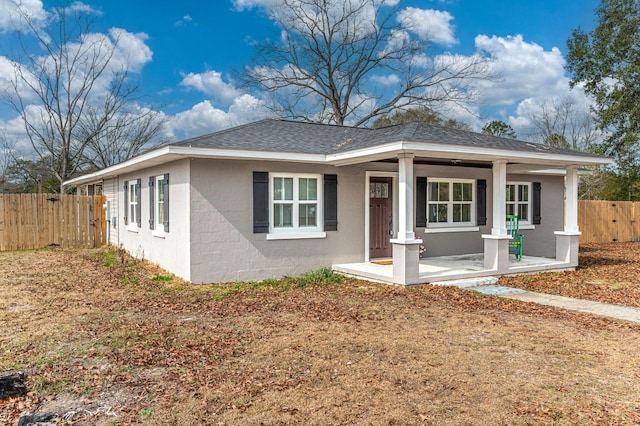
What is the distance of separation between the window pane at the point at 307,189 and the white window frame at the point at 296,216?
0.15ft

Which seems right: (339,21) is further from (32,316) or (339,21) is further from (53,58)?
(32,316)

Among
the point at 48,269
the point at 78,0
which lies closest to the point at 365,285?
the point at 48,269

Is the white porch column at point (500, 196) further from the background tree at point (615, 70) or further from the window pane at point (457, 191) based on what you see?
the background tree at point (615, 70)

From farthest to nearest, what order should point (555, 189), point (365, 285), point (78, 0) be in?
point (78, 0), point (555, 189), point (365, 285)

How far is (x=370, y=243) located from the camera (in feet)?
38.2

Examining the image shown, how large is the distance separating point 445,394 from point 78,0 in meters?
24.3

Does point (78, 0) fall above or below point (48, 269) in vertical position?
above

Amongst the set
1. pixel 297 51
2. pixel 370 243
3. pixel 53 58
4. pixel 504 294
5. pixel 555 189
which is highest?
pixel 297 51

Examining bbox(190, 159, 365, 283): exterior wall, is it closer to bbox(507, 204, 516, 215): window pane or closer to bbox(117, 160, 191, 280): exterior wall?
bbox(117, 160, 191, 280): exterior wall

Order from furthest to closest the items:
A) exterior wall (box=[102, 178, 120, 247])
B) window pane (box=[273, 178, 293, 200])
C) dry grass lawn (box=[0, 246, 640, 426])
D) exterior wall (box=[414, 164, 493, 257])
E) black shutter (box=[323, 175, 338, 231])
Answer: exterior wall (box=[102, 178, 120, 247]) < exterior wall (box=[414, 164, 493, 257]) < black shutter (box=[323, 175, 338, 231]) < window pane (box=[273, 178, 293, 200]) < dry grass lawn (box=[0, 246, 640, 426])

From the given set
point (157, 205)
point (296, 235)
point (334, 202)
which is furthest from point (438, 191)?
point (157, 205)

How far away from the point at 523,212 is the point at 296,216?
25.7 ft

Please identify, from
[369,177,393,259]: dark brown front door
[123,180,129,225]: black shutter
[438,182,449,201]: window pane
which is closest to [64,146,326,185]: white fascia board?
[369,177,393,259]: dark brown front door

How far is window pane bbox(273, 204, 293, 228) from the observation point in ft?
34.0
